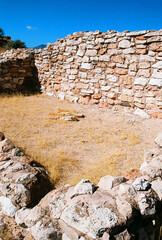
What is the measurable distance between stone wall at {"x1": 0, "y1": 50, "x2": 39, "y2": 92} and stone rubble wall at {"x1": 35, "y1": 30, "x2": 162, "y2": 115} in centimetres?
103

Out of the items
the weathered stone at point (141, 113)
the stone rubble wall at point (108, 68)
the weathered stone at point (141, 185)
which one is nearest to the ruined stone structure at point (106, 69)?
the stone rubble wall at point (108, 68)

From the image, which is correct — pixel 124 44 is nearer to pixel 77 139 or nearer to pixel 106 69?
pixel 106 69

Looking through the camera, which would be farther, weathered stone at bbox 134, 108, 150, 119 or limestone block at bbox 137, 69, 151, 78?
weathered stone at bbox 134, 108, 150, 119

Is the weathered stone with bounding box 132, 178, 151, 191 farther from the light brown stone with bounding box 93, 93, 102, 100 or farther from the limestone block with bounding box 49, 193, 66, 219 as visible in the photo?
the light brown stone with bounding box 93, 93, 102, 100

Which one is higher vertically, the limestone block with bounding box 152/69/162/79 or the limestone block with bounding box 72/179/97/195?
the limestone block with bounding box 152/69/162/79

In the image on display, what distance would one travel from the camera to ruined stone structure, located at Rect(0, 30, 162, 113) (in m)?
5.93

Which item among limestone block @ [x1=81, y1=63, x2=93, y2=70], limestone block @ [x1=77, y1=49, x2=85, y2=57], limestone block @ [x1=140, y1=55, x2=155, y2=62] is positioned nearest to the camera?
limestone block @ [x1=140, y1=55, x2=155, y2=62]

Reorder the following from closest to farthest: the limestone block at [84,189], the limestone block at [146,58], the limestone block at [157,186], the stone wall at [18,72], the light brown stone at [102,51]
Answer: the limestone block at [84,189]
the limestone block at [157,186]
the limestone block at [146,58]
the light brown stone at [102,51]
the stone wall at [18,72]

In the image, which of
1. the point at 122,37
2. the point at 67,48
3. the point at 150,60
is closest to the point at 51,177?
the point at 150,60

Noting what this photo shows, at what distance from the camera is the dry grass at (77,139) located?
3664 millimetres

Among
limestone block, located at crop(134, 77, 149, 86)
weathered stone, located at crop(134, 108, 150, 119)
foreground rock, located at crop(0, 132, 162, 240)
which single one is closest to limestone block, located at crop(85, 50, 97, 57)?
limestone block, located at crop(134, 77, 149, 86)

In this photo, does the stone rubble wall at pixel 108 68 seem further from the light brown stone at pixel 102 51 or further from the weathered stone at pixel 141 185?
the weathered stone at pixel 141 185

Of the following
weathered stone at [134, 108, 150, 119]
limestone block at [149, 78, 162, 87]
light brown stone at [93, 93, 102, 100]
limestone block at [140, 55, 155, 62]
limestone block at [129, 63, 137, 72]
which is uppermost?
limestone block at [140, 55, 155, 62]

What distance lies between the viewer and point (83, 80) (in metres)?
7.46
